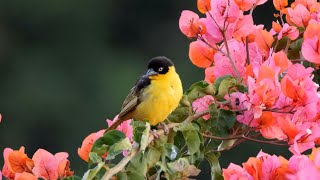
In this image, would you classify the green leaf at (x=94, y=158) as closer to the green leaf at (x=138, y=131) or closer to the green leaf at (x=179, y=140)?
the green leaf at (x=138, y=131)

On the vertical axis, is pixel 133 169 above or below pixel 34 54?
above

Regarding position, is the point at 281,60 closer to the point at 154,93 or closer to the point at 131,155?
the point at 131,155

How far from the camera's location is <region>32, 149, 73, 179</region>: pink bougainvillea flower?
1646mm

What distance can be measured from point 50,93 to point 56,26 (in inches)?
105

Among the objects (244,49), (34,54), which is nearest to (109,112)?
(34,54)

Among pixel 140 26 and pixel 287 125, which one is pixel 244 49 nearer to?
pixel 287 125

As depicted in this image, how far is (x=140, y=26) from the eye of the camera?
21.6 meters

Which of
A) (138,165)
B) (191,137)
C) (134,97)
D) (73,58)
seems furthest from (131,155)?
(73,58)

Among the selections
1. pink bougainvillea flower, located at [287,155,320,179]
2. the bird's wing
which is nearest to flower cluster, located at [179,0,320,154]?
pink bougainvillea flower, located at [287,155,320,179]

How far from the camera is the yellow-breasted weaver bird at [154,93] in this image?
2.33 meters

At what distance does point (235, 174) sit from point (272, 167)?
0.05 metres

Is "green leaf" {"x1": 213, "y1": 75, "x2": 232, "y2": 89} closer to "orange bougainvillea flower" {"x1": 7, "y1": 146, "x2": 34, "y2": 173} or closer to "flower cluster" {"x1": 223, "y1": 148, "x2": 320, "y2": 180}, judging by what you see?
"flower cluster" {"x1": 223, "y1": 148, "x2": 320, "y2": 180}

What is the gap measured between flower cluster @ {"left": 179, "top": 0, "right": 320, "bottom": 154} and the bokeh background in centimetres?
1462

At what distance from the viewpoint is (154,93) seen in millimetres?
2561
